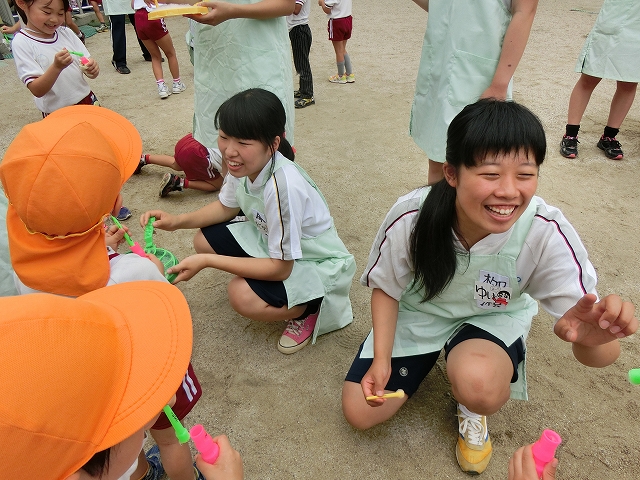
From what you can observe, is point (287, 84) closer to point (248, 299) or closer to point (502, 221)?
point (248, 299)

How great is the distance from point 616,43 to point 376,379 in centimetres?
284

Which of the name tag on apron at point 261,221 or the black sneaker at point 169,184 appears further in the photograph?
the black sneaker at point 169,184

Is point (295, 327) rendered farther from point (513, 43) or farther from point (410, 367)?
point (513, 43)

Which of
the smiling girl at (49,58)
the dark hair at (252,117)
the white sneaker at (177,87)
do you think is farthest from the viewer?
the white sneaker at (177,87)

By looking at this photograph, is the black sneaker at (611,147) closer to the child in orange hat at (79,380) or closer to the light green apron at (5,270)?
the child in orange hat at (79,380)

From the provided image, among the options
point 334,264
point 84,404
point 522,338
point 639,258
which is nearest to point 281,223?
point 334,264

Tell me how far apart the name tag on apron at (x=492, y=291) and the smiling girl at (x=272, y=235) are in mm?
605

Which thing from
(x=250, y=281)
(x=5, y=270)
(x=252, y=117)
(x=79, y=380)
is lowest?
(x=250, y=281)

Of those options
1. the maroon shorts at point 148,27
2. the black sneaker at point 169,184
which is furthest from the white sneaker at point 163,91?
the black sneaker at point 169,184

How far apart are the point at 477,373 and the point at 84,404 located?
1077mm

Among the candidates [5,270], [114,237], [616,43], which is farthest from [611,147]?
[5,270]

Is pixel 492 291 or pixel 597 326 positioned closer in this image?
pixel 597 326

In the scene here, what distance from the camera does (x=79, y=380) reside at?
1.96ft

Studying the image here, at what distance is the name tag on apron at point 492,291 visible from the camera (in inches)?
54.0
